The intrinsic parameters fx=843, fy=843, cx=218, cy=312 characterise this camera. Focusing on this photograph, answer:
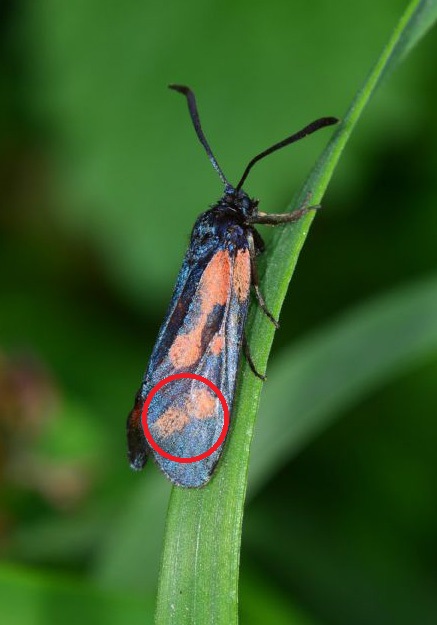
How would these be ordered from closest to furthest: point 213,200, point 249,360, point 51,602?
1. point 249,360
2. point 51,602
3. point 213,200

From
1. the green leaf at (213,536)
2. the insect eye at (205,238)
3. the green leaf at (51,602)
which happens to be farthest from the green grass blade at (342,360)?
the green leaf at (213,536)

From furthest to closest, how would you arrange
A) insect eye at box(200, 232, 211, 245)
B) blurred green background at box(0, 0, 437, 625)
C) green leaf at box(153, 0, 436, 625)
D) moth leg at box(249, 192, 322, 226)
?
blurred green background at box(0, 0, 437, 625), insect eye at box(200, 232, 211, 245), moth leg at box(249, 192, 322, 226), green leaf at box(153, 0, 436, 625)

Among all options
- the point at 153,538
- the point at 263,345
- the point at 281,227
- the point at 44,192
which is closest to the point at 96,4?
the point at 44,192

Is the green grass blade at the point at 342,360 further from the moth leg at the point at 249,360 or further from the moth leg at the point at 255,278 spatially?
the moth leg at the point at 249,360

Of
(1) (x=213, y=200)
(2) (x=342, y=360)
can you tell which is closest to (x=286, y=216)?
(2) (x=342, y=360)

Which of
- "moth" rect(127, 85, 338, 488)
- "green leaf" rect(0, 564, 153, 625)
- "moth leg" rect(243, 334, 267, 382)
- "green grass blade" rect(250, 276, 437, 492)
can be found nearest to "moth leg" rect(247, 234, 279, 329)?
"moth" rect(127, 85, 338, 488)

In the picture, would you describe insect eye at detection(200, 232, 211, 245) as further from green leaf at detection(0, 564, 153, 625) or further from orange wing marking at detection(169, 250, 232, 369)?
green leaf at detection(0, 564, 153, 625)

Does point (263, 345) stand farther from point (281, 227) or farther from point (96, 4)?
point (96, 4)

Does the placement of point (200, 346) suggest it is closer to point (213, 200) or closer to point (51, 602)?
point (51, 602)
